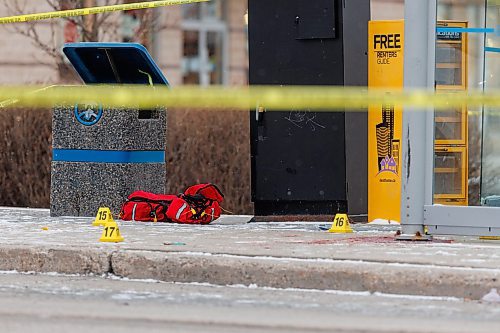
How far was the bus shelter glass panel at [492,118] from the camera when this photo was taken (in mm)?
9242

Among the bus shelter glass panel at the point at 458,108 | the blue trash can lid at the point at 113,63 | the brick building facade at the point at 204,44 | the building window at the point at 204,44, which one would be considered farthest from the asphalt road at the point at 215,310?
the building window at the point at 204,44

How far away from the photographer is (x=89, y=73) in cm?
1134

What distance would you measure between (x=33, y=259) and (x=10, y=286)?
2.32ft

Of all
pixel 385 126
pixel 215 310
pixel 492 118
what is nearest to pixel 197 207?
pixel 385 126

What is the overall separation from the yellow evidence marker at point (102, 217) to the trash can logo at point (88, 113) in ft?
3.43

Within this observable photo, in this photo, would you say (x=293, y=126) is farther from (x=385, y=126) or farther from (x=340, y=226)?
(x=340, y=226)

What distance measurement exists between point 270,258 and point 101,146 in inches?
135

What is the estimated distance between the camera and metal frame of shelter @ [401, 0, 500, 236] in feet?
29.2

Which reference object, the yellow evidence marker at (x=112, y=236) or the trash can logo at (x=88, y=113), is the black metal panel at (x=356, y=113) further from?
the yellow evidence marker at (x=112, y=236)

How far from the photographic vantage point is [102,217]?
10.3 metres

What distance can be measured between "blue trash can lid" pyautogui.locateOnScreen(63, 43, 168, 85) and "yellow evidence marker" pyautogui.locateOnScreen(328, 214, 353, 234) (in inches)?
80.6

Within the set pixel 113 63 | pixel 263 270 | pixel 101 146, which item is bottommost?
pixel 263 270

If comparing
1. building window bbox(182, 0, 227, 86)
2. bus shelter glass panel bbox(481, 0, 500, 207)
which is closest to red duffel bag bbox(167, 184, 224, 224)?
bus shelter glass panel bbox(481, 0, 500, 207)

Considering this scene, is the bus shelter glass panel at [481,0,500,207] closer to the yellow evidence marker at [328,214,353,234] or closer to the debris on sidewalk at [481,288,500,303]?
the yellow evidence marker at [328,214,353,234]
